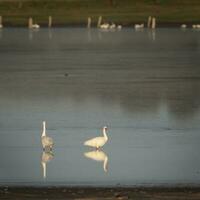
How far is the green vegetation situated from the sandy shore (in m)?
70.3

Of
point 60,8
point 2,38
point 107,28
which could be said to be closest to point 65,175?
point 2,38

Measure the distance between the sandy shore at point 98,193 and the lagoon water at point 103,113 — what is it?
3.49 feet

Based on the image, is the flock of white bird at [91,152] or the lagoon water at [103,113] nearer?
the lagoon water at [103,113]

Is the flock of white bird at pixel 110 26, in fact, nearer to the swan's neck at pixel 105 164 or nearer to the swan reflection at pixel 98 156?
the swan reflection at pixel 98 156

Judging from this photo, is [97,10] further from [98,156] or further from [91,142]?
[98,156]

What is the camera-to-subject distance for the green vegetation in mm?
88369

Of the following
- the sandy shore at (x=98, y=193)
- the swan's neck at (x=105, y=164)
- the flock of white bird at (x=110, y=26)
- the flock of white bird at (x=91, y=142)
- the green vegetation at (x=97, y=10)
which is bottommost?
the sandy shore at (x=98, y=193)

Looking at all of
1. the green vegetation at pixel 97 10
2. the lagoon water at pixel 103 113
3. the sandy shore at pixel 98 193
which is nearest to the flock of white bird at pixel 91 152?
the lagoon water at pixel 103 113

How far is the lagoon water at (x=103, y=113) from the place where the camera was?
19.5 metres

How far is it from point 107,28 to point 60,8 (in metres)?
10.0

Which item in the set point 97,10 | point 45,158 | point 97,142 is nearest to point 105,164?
point 45,158

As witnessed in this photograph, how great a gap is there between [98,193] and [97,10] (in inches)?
2986

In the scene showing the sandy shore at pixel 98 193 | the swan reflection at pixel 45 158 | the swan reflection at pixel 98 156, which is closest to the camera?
the sandy shore at pixel 98 193

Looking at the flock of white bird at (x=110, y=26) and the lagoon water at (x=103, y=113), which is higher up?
the flock of white bird at (x=110, y=26)
